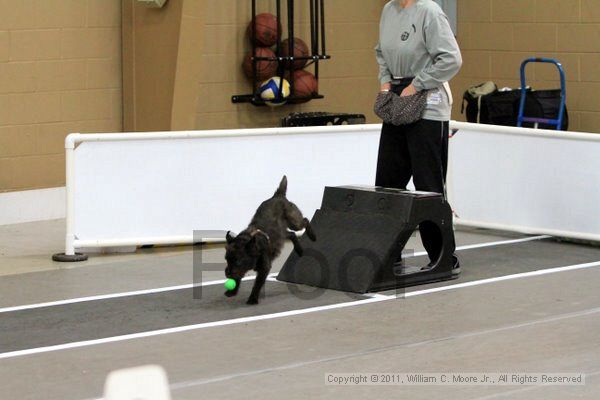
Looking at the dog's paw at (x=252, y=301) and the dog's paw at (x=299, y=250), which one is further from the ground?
the dog's paw at (x=299, y=250)

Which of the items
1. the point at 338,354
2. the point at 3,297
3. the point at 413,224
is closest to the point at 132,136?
the point at 3,297

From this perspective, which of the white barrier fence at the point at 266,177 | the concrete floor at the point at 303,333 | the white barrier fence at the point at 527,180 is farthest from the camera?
the white barrier fence at the point at 527,180

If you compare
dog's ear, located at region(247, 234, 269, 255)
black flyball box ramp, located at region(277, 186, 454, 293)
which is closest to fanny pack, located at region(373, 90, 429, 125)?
black flyball box ramp, located at region(277, 186, 454, 293)

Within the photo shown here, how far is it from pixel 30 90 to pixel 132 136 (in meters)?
1.99

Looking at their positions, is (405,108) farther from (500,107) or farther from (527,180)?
(500,107)

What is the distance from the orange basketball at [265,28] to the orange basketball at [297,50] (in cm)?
12

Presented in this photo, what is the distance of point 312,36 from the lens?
10.8m

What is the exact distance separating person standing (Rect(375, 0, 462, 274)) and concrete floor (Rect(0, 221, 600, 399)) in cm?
69

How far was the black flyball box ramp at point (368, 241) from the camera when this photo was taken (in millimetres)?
6812

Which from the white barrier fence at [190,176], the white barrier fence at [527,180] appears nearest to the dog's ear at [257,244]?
the white barrier fence at [190,176]

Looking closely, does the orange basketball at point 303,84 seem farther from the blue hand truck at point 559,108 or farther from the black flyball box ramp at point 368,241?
the black flyball box ramp at point 368,241

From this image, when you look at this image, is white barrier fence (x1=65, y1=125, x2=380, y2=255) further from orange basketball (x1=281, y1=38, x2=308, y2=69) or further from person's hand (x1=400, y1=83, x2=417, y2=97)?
orange basketball (x1=281, y1=38, x2=308, y2=69)

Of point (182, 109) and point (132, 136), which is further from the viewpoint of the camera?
point (182, 109)

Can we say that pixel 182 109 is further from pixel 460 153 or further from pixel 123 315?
pixel 123 315
